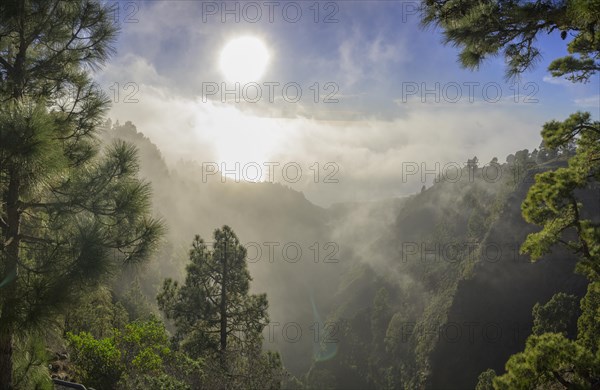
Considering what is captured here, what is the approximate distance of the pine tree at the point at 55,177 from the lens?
519 cm

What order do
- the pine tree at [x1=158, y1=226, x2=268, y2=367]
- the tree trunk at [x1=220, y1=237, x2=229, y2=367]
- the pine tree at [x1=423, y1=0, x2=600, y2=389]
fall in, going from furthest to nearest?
the pine tree at [x1=158, y1=226, x2=268, y2=367] < the tree trunk at [x1=220, y1=237, x2=229, y2=367] < the pine tree at [x1=423, y1=0, x2=600, y2=389]

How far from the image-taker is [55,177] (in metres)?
5.66

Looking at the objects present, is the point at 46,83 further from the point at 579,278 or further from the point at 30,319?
the point at 579,278

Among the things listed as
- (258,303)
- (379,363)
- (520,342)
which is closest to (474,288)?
(520,342)

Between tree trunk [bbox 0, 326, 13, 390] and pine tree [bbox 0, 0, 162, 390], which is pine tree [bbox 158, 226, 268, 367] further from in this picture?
tree trunk [bbox 0, 326, 13, 390]

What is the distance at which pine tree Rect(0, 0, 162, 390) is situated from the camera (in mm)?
5191

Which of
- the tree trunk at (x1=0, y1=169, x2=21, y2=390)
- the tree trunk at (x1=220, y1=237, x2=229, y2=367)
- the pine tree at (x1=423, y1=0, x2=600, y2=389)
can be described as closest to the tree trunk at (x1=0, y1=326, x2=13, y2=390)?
the tree trunk at (x1=0, y1=169, x2=21, y2=390)

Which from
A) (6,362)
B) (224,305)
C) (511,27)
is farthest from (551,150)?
(224,305)

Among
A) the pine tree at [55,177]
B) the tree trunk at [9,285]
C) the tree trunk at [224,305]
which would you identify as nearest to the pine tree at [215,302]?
the tree trunk at [224,305]

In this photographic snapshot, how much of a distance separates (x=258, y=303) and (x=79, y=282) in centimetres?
1278

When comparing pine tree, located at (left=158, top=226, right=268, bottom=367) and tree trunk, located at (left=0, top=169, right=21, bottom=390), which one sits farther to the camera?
pine tree, located at (left=158, top=226, right=268, bottom=367)

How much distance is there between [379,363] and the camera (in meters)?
107

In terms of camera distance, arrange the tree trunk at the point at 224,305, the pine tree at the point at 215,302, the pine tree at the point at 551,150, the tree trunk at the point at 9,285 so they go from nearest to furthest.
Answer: the tree trunk at the point at 9,285 → the pine tree at the point at 551,150 → the tree trunk at the point at 224,305 → the pine tree at the point at 215,302

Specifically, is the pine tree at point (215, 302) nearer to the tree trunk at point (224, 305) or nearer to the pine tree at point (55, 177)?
the tree trunk at point (224, 305)
